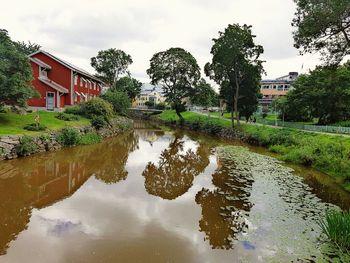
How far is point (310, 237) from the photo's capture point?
9.76m

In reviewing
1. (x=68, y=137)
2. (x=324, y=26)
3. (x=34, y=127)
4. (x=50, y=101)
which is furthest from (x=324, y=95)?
(x=50, y=101)

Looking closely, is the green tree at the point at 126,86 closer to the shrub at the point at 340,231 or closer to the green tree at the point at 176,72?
the green tree at the point at 176,72

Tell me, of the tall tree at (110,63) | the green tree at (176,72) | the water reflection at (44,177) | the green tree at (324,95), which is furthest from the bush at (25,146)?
the tall tree at (110,63)

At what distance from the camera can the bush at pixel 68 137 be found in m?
25.3

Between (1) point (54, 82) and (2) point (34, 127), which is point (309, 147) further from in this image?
(1) point (54, 82)

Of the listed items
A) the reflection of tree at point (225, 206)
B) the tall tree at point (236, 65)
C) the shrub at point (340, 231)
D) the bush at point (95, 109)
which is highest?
the tall tree at point (236, 65)

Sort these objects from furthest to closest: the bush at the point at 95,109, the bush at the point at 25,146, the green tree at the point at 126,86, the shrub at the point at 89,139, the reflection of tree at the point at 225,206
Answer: the green tree at the point at 126,86 → the bush at the point at 95,109 → the shrub at the point at 89,139 → the bush at the point at 25,146 → the reflection of tree at the point at 225,206

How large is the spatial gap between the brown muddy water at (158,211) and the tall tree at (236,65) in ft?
73.4

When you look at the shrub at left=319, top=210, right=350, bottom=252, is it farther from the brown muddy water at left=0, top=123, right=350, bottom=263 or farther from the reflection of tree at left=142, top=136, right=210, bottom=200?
the reflection of tree at left=142, top=136, right=210, bottom=200

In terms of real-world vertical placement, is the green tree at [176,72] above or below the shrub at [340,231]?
above

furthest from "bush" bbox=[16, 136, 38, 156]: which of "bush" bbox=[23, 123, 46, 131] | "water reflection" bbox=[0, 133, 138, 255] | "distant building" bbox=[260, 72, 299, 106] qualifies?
"distant building" bbox=[260, 72, 299, 106]

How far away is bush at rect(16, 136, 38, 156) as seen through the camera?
20.2 meters

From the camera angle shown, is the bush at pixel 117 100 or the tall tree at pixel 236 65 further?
the bush at pixel 117 100

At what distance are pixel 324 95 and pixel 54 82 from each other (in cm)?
3643
